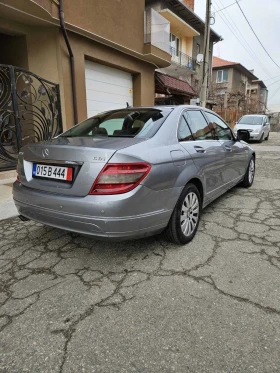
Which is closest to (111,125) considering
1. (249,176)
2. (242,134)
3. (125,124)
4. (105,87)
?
(125,124)

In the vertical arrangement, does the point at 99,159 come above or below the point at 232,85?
below

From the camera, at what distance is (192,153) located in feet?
9.52

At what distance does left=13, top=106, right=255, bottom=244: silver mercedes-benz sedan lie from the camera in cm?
213

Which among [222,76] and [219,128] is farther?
[222,76]

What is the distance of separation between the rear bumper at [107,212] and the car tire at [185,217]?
0.20 metres

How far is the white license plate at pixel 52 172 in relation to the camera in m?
2.27

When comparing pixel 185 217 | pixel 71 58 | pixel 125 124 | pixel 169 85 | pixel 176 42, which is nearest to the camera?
pixel 185 217

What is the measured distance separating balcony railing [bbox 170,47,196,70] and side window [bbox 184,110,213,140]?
52.7ft

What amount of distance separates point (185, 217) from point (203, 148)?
0.91 metres

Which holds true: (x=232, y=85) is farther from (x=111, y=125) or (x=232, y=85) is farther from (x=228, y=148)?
(x=111, y=125)

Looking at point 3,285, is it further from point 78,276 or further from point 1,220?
point 1,220

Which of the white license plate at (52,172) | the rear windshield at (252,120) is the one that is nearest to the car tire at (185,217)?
the white license plate at (52,172)

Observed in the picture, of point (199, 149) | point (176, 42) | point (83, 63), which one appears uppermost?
point (176, 42)

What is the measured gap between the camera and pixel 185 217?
112 inches
